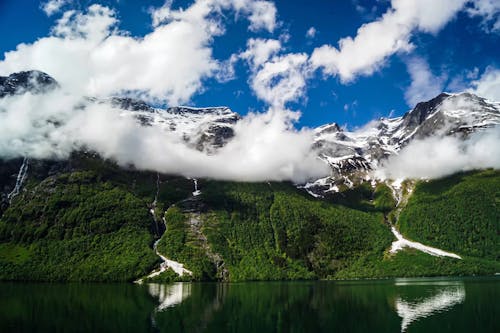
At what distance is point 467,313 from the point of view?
8625cm

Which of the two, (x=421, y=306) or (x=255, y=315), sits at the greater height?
(x=255, y=315)

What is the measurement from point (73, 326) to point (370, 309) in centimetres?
6033

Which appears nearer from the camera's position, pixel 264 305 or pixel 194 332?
pixel 194 332

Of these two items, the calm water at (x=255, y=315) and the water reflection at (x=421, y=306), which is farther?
the water reflection at (x=421, y=306)

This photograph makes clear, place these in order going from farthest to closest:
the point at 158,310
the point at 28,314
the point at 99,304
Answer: the point at 99,304
the point at 158,310
the point at 28,314

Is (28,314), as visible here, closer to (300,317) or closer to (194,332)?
(194,332)

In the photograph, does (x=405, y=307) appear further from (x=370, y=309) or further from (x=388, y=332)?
(x=388, y=332)

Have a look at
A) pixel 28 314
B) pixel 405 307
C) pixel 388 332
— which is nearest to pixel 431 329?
pixel 388 332

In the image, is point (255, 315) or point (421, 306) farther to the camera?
point (421, 306)

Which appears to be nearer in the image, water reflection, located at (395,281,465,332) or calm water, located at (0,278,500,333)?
calm water, located at (0,278,500,333)

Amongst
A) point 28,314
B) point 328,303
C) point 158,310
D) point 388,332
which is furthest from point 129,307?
point 388,332

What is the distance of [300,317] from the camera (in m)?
85.9

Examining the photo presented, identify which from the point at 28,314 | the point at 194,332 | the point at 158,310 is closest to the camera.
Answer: the point at 194,332

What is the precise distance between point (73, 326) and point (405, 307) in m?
68.2
